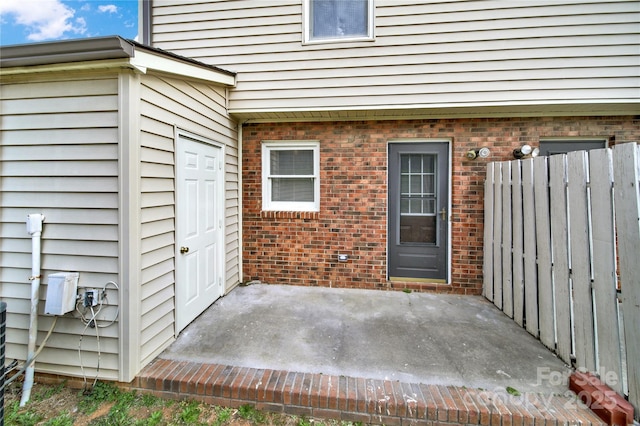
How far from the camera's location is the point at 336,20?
3.77 metres

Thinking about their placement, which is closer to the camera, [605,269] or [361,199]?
[605,269]

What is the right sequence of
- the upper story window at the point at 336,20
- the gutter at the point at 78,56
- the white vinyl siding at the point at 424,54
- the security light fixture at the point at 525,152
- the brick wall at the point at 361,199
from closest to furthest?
the gutter at the point at 78,56, the white vinyl siding at the point at 424,54, the security light fixture at the point at 525,152, the upper story window at the point at 336,20, the brick wall at the point at 361,199

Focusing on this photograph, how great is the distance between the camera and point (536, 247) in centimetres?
277

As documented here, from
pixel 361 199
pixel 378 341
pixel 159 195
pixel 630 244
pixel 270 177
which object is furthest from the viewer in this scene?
pixel 270 177

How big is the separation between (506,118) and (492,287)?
95.3 inches

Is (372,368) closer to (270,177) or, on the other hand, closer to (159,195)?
(159,195)

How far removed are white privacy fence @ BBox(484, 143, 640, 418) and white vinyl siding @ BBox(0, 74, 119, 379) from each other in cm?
383

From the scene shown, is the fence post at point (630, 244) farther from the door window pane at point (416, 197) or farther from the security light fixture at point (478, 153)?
the door window pane at point (416, 197)

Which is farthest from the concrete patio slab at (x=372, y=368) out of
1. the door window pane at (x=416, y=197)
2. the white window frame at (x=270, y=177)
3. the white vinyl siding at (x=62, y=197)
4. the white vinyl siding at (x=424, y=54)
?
the white vinyl siding at (x=424, y=54)

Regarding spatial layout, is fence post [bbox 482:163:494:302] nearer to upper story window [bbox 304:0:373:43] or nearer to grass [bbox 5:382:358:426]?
upper story window [bbox 304:0:373:43]

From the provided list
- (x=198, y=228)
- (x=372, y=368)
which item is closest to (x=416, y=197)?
(x=372, y=368)

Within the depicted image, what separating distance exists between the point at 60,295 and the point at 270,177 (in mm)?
2787

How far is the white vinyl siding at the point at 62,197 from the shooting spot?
2.20 m

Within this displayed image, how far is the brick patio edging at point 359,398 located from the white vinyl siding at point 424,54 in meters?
3.23
